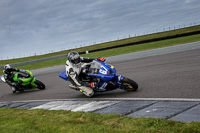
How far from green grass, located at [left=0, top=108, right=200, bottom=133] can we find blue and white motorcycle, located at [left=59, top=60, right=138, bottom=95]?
1.73 m

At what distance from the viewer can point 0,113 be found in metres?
7.48

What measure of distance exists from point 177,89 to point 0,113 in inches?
207

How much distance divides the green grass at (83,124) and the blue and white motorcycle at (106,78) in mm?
1730

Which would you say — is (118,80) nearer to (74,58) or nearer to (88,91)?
(88,91)

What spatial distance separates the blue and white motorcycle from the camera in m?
7.42

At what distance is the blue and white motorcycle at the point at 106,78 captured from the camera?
24.3 feet

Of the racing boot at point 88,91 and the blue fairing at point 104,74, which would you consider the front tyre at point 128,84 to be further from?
the racing boot at point 88,91

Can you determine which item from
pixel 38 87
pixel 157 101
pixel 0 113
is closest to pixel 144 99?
pixel 157 101

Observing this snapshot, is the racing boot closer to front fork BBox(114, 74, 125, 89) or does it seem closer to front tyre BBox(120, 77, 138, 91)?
front fork BBox(114, 74, 125, 89)

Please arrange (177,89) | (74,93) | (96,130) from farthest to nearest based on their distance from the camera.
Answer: (74,93) → (177,89) → (96,130)

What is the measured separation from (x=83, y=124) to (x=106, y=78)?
102 inches

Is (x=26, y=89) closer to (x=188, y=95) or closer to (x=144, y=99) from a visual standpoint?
(x=144, y=99)

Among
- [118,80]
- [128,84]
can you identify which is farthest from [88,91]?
[128,84]

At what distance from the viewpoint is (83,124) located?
4961 mm
